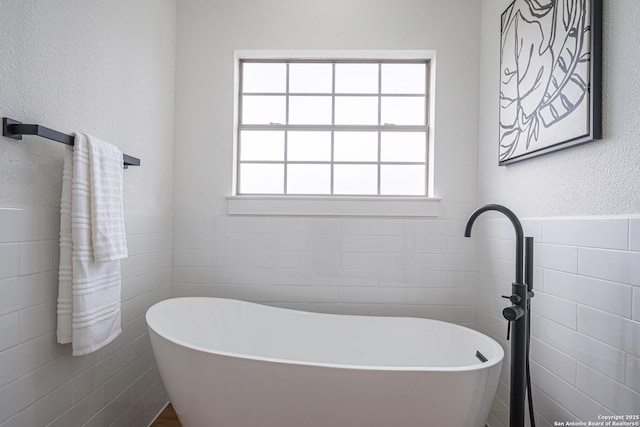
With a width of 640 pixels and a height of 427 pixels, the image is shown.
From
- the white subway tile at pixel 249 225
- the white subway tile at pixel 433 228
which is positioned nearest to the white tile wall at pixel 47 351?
the white subway tile at pixel 249 225

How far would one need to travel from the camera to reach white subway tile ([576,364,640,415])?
44.0 inches

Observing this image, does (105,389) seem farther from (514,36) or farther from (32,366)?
(514,36)

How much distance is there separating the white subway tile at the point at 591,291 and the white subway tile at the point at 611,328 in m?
0.03

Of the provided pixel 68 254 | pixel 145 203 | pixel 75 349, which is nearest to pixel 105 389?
pixel 75 349

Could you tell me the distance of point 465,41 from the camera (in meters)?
2.29

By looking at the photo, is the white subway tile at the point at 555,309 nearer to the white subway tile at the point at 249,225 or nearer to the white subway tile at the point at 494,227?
the white subway tile at the point at 494,227

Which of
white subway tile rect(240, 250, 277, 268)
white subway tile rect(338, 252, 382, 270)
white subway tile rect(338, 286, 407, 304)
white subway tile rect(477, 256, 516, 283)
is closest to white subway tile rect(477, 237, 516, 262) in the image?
white subway tile rect(477, 256, 516, 283)

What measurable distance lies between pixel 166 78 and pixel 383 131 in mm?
1516

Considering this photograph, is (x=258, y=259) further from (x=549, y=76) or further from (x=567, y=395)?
(x=549, y=76)

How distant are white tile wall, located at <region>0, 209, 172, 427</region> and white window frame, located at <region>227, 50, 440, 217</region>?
696 mm

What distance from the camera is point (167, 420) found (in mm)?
2092

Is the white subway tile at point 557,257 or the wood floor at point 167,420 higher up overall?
the white subway tile at point 557,257

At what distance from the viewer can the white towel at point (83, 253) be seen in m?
1.28

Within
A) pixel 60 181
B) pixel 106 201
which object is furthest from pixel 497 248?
pixel 60 181
